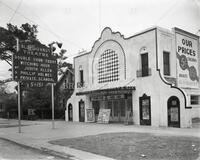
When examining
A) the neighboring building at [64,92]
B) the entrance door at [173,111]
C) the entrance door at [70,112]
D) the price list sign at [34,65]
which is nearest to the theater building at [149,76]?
the entrance door at [173,111]

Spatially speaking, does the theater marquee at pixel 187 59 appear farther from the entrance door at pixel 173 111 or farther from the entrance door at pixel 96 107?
the entrance door at pixel 96 107

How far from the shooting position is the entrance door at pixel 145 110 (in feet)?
67.6

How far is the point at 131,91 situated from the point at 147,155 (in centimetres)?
1334

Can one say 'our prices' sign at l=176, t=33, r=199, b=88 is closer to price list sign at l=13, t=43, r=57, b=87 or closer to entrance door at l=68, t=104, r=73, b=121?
price list sign at l=13, t=43, r=57, b=87

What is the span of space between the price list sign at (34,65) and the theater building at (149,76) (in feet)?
17.6

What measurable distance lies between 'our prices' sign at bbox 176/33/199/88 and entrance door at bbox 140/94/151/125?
2.84 metres

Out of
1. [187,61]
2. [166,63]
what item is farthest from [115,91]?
[187,61]

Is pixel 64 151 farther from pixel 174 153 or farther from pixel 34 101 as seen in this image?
pixel 34 101

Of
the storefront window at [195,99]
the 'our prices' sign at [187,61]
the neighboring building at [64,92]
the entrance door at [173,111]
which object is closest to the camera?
the entrance door at [173,111]

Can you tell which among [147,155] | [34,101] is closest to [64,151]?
[147,155]

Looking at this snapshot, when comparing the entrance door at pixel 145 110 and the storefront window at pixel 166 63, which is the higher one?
the storefront window at pixel 166 63

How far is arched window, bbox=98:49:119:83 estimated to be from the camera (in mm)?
24297

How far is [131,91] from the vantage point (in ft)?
72.3

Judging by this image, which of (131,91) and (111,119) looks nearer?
(131,91)
